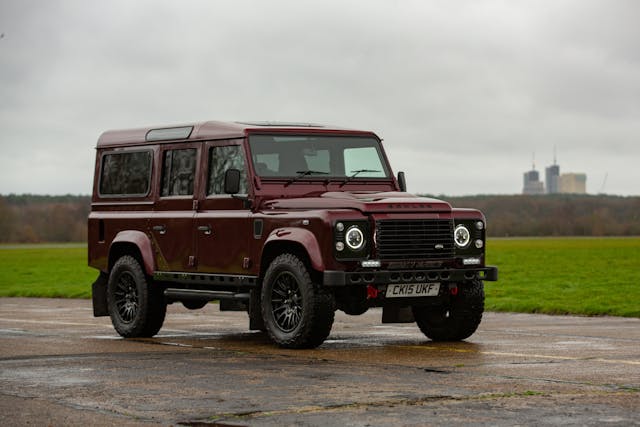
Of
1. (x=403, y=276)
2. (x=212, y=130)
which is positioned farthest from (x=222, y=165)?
(x=403, y=276)

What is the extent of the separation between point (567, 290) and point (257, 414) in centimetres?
1820

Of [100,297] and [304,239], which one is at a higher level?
[304,239]

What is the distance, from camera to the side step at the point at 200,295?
14594mm

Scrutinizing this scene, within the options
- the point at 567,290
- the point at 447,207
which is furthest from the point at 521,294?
the point at 447,207

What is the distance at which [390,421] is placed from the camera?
814cm

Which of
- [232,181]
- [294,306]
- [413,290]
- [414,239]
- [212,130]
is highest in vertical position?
[212,130]

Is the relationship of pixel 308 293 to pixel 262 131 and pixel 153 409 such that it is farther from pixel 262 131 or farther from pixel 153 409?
pixel 153 409

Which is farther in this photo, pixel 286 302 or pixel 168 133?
pixel 168 133

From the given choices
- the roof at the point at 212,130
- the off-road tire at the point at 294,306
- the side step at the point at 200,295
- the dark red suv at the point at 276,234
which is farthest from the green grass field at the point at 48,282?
the off-road tire at the point at 294,306

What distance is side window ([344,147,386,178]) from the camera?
1543cm

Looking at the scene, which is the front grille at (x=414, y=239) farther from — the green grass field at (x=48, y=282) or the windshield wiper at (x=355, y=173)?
the green grass field at (x=48, y=282)

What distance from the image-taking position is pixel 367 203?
13.6 metres

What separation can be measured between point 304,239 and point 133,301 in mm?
3648

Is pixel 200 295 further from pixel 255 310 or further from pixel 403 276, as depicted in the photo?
pixel 403 276
